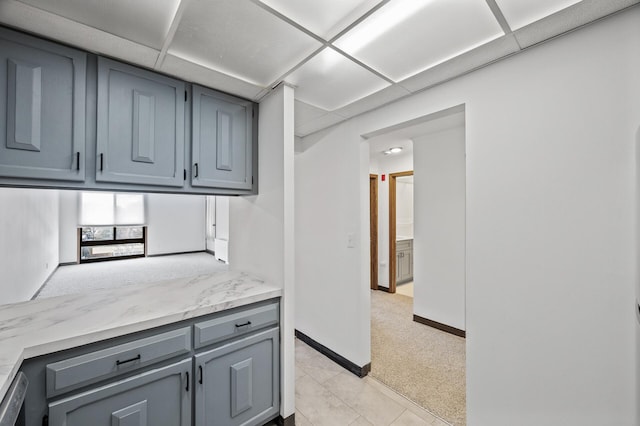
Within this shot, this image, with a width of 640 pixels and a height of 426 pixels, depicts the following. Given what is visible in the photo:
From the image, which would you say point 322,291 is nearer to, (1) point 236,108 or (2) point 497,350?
(2) point 497,350

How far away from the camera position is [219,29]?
126 cm

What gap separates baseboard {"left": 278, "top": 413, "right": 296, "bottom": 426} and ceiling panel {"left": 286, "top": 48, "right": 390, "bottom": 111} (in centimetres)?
226

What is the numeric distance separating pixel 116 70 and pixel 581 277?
8.76ft

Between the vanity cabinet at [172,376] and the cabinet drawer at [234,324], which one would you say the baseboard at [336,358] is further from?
the cabinet drawer at [234,324]

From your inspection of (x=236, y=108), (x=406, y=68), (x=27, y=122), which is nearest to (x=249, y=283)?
(x=236, y=108)

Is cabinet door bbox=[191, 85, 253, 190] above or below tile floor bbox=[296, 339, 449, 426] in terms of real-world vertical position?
above

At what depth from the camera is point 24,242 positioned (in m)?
3.66

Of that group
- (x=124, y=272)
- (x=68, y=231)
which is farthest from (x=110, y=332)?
(x=68, y=231)

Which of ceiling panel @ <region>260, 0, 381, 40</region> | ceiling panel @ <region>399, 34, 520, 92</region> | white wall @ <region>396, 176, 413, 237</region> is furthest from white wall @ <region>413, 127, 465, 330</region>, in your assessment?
ceiling panel @ <region>260, 0, 381, 40</region>

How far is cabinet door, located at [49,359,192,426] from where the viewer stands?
108 centimetres

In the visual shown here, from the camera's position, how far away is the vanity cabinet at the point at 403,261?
492 cm

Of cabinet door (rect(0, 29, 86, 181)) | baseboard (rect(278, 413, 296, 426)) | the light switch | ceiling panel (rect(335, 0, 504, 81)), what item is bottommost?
baseboard (rect(278, 413, 296, 426))

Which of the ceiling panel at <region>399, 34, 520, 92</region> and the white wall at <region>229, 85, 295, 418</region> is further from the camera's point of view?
the white wall at <region>229, 85, 295, 418</region>

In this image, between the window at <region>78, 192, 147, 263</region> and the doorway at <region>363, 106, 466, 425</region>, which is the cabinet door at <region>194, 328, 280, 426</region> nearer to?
the doorway at <region>363, 106, 466, 425</region>
